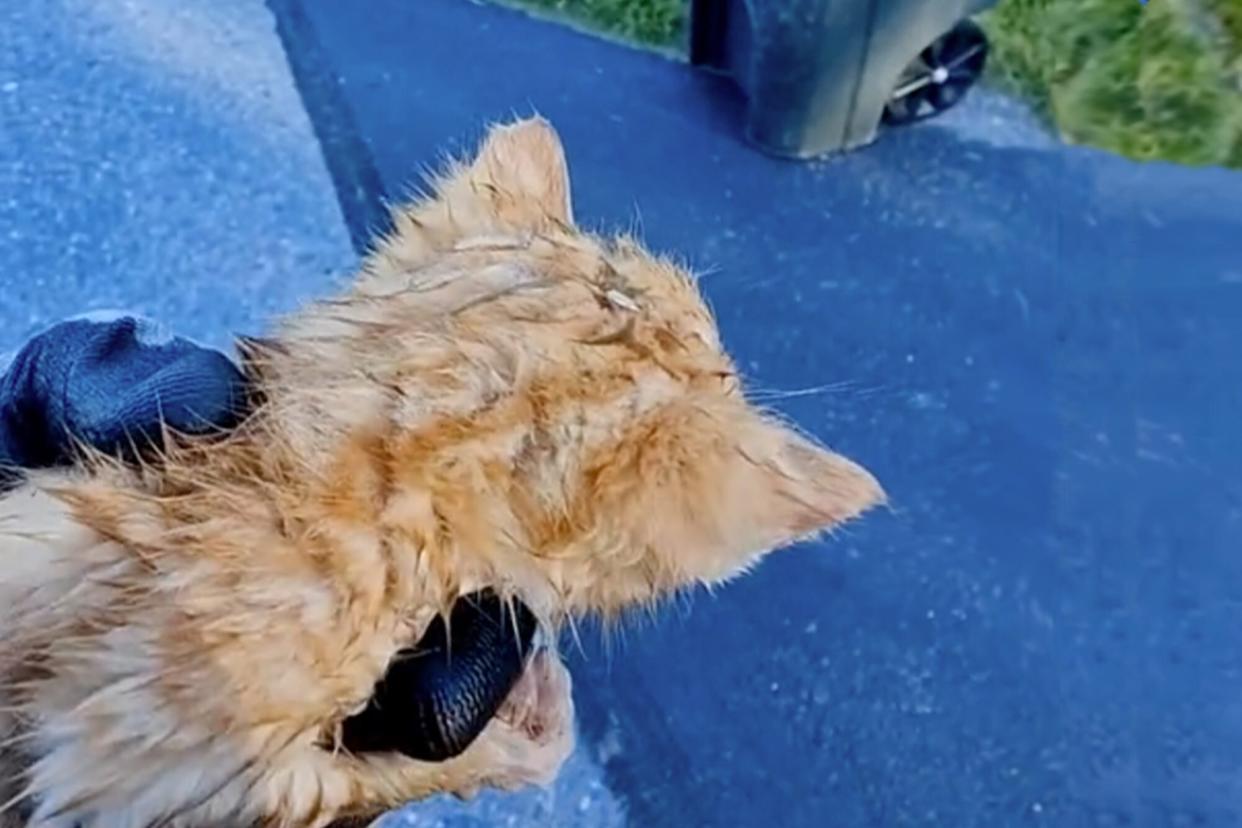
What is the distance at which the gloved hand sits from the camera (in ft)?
2.19

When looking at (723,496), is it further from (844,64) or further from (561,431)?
(844,64)

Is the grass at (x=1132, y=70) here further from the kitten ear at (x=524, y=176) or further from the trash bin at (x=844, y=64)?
the kitten ear at (x=524, y=176)

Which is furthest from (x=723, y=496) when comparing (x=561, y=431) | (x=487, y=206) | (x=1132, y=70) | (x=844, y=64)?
(x=1132, y=70)

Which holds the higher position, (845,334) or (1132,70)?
(1132,70)

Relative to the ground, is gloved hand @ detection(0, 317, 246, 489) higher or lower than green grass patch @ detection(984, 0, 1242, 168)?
higher

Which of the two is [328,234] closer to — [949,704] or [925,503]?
[925,503]

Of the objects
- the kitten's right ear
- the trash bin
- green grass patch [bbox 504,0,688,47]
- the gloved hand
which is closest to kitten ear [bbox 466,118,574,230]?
the kitten's right ear

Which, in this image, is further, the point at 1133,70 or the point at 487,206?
the point at 1133,70

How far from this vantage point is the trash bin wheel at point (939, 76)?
164 centimetres

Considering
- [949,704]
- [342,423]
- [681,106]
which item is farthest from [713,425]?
[681,106]

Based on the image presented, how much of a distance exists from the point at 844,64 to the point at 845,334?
0.27 metres

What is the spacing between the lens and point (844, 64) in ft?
5.21

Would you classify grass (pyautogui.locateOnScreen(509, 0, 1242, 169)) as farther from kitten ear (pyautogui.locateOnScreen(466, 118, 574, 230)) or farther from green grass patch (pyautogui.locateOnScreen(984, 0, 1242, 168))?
kitten ear (pyautogui.locateOnScreen(466, 118, 574, 230))

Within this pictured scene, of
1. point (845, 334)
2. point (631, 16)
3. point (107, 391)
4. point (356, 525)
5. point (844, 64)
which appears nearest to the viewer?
point (356, 525)
